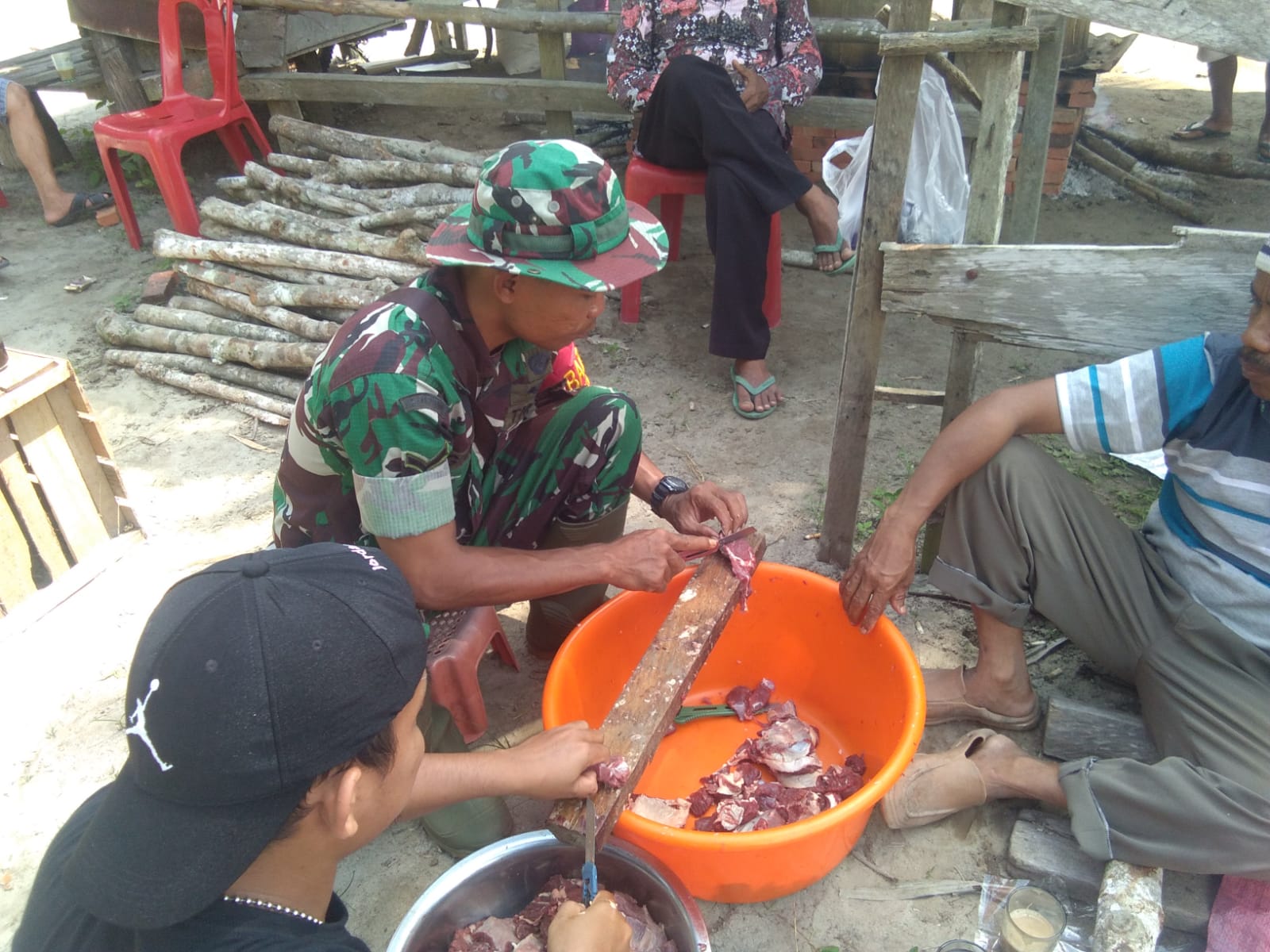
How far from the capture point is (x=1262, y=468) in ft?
6.57

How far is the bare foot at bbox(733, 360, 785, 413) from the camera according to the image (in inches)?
154

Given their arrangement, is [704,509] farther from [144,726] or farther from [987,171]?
[144,726]

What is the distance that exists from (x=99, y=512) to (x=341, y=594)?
259 centimetres

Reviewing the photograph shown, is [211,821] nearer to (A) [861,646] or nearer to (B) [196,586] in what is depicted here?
(B) [196,586]

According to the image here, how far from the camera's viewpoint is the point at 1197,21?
1.67 metres

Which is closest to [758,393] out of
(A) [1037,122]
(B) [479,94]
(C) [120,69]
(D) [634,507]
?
(D) [634,507]

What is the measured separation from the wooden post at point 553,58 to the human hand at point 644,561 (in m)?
3.80

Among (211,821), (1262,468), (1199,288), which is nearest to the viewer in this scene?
(211,821)

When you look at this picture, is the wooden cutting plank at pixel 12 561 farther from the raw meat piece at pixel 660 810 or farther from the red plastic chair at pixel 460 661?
the raw meat piece at pixel 660 810

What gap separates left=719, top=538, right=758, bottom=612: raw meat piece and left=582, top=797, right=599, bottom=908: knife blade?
0.75m

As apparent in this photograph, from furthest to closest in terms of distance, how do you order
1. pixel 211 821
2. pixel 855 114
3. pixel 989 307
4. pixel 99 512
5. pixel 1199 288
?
pixel 855 114 < pixel 99 512 < pixel 989 307 < pixel 1199 288 < pixel 211 821

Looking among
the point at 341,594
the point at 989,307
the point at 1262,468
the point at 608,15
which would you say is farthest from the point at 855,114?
the point at 341,594

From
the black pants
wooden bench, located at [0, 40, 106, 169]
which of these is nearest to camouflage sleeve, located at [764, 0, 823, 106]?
the black pants

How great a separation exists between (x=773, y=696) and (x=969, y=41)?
5.85 ft
